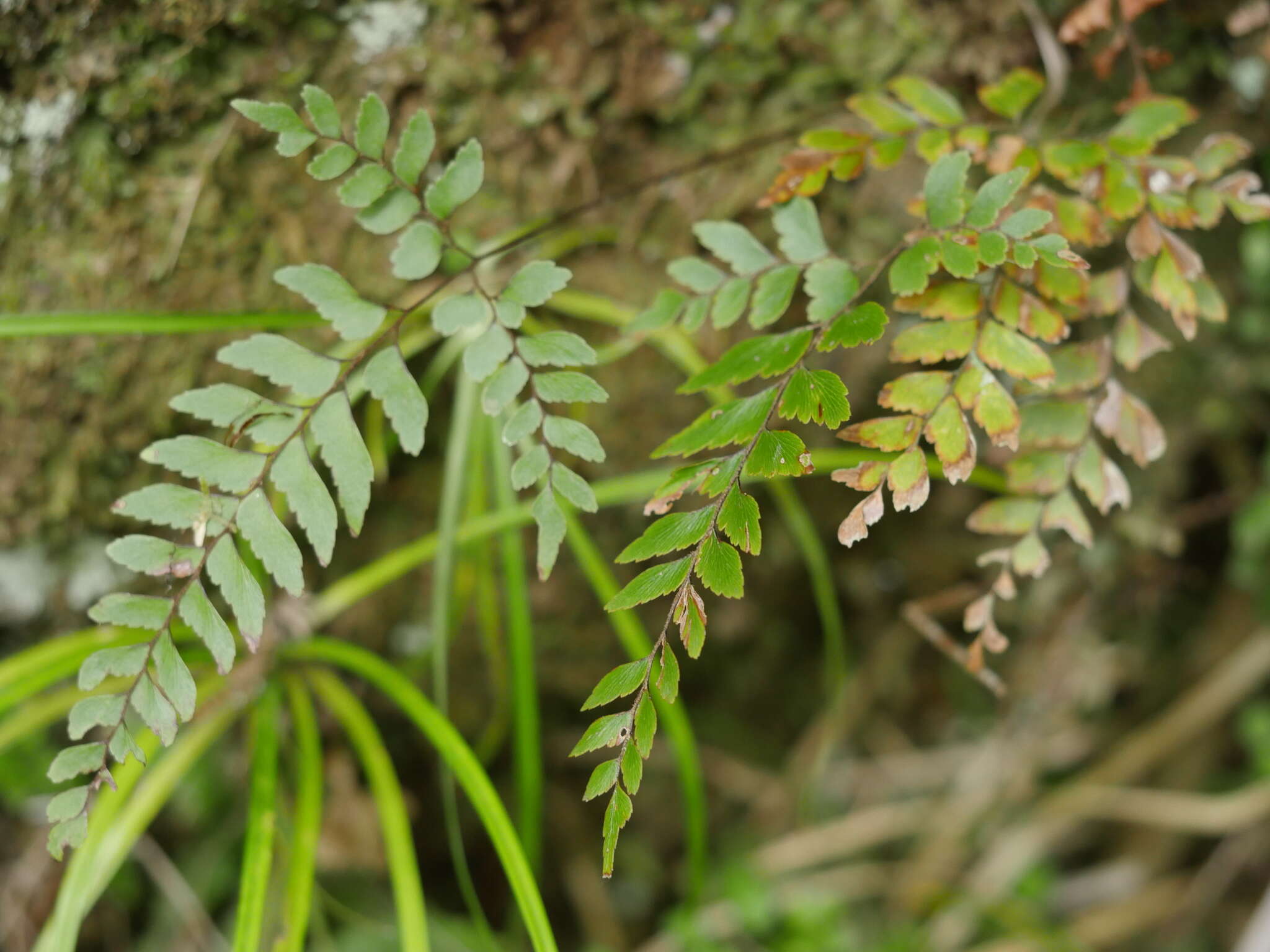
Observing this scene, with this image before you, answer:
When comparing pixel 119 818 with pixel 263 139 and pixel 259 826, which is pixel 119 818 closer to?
pixel 259 826

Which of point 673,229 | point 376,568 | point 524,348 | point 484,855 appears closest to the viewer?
point 524,348

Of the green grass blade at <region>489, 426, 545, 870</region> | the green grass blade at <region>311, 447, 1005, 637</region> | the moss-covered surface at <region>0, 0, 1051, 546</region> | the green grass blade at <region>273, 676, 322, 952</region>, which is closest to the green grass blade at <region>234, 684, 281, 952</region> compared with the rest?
the green grass blade at <region>273, 676, 322, 952</region>

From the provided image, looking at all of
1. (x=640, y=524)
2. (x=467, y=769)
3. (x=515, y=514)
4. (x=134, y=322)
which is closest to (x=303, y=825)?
(x=467, y=769)

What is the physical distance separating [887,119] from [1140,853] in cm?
140

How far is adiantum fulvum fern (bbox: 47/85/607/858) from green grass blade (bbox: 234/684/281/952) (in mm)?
173

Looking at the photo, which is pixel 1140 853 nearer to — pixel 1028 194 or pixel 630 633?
pixel 630 633

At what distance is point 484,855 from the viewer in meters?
→ 1.44

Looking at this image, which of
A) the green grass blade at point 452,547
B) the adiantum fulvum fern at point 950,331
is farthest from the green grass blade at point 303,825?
the adiantum fulvum fern at point 950,331

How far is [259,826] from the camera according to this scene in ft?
2.48

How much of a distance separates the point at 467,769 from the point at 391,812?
0.47ft

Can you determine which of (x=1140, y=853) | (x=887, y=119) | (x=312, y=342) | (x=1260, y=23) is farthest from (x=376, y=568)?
(x=1140, y=853)

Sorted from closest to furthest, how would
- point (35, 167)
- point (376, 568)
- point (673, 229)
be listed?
point (35, 167)
point (376, 568)
point (673, 229)

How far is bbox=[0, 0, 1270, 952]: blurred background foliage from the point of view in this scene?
870 mm

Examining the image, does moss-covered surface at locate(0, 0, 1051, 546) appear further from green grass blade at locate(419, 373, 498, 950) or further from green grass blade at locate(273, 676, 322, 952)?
green grass blade at locate(273, 676, 322, 952)
